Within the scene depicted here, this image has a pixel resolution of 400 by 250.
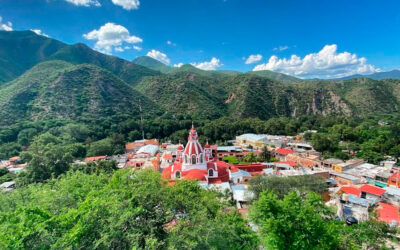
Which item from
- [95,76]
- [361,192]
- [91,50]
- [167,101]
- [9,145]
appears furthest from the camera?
[91,50]

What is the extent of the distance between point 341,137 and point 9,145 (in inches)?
3322

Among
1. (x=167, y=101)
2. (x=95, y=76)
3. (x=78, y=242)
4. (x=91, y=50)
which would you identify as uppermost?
(x=91, y=50)

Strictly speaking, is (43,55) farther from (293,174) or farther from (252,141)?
(293,174)

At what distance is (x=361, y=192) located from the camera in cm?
2303

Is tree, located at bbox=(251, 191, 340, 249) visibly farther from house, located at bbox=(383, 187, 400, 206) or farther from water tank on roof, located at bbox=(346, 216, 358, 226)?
house, located at bbox=(383, 187, 400, 206)

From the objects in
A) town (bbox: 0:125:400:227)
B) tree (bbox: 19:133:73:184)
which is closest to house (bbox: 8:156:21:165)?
town (bbox: 0:125:400:227)

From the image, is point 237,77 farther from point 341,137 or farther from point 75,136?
point 75,136

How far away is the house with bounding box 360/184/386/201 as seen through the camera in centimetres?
2213

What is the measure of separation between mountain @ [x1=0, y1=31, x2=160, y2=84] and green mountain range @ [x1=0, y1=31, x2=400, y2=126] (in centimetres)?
46

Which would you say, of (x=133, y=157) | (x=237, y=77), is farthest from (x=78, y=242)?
(x=237, y=77)

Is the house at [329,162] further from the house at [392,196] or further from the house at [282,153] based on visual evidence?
the house at [392,196]

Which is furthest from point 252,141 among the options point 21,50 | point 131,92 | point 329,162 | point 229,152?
point 21,50

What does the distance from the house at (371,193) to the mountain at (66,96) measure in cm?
6728

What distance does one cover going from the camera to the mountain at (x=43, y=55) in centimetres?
9933
